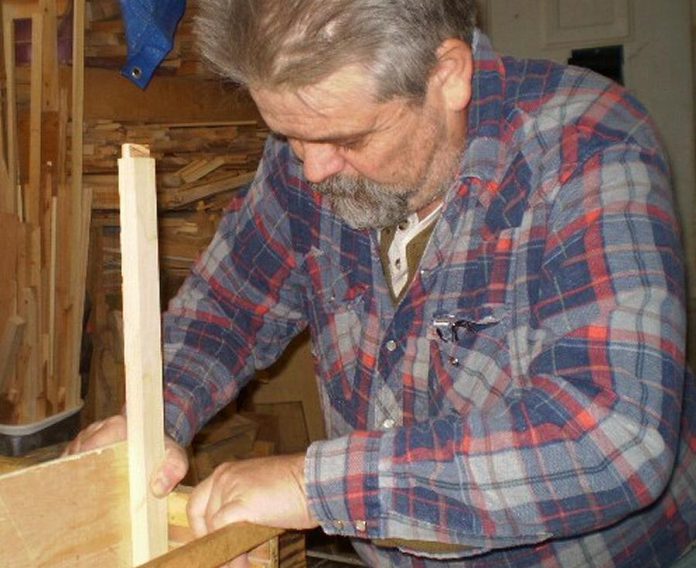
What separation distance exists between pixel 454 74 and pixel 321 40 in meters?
0.28

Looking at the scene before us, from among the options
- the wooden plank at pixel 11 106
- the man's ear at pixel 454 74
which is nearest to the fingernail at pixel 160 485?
the man's ear at pixel 454 74

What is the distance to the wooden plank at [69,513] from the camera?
115 cm

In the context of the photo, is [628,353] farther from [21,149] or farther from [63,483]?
[21,149]

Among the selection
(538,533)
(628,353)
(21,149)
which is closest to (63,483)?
(538,533)

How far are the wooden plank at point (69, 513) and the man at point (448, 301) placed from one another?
0.08 m

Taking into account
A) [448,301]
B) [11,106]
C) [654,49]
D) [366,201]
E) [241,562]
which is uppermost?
[654,49]

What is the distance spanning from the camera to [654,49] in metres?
3.92

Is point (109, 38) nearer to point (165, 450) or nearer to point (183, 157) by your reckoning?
point (183, 157)

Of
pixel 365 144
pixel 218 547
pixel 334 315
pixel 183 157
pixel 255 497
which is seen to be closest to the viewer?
pixel 218 547

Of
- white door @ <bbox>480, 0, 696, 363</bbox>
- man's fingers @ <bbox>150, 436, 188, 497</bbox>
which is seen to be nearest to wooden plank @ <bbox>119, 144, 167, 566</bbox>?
man's fingers @ <bbox>150, 436, 188, 497</bbox>

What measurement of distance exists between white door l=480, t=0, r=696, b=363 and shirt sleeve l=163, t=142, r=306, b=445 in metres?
2.45

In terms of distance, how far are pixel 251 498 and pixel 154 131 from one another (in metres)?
3.32

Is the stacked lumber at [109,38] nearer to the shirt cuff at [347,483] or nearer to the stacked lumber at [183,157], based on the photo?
the stacked lumber at [183,157]

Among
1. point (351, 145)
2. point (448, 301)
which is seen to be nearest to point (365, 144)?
point (351, 145)
